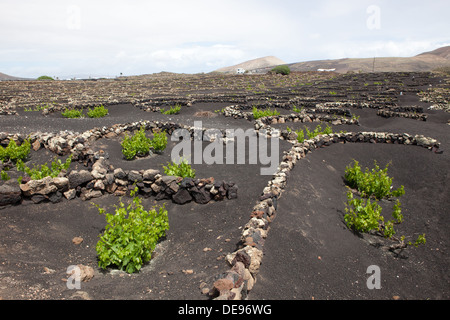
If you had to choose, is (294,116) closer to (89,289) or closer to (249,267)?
(249,267)

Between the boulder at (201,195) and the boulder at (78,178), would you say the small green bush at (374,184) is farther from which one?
the boulder at (78,178)

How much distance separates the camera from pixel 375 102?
2270cm

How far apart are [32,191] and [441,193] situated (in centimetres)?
1122

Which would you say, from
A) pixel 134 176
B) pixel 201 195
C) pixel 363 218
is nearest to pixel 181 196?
pixel 201 195

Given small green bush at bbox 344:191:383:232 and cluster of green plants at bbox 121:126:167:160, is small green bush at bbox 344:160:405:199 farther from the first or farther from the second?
cluster of green plants at bbox 121:126:167:160

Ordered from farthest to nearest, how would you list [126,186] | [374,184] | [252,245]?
1. [374,184]
2. [126,186]
3. [252,245]

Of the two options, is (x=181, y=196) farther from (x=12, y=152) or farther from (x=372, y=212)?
(x=12, y=152)

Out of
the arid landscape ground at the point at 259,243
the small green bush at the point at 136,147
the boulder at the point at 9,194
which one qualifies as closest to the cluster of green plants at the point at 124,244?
the arid landscape ground at the point at 259,243

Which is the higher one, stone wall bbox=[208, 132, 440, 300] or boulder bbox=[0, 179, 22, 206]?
boulder bbox=[0, 179, 22, 206]

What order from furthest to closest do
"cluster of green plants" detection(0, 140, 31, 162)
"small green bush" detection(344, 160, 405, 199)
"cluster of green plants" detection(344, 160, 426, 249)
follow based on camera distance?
"cluster of green plants" detection(0, 140, 31, 162)
"small green bush" detection(344, 160, 405, 199)
"cluster of green plants" detection(344, 160, 426, 249)

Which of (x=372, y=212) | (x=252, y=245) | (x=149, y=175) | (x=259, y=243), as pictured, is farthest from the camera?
(x=149, y=175)

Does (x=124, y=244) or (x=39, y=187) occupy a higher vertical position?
(x=39, y=187)

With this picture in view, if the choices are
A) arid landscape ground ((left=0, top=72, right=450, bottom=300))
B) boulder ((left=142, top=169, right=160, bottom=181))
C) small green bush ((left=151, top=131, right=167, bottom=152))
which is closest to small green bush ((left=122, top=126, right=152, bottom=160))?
small green bush ((left=151, top=131, right=167, bottom=152))
